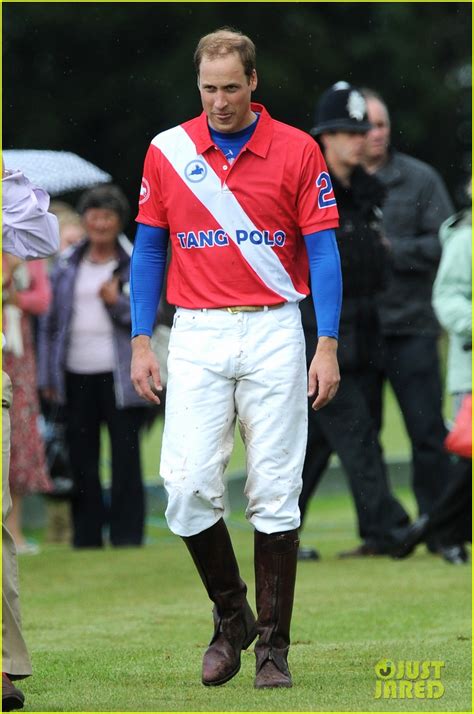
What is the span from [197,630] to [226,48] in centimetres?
294

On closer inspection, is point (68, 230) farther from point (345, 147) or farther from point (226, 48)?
point (226, 48)

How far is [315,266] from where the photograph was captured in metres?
6.56

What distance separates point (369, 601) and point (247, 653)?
1637mm

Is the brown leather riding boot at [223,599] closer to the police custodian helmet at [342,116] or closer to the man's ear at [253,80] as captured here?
the man's ear at [253,80]

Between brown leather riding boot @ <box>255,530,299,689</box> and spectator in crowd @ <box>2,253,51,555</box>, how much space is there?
17.9 feet

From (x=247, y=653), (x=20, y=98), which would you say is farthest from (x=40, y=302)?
(x=20, y=98)

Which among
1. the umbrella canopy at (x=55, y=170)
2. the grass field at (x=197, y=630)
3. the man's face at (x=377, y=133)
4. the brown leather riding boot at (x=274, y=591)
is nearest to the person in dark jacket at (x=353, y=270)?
the grass field at (x=197, y=630)

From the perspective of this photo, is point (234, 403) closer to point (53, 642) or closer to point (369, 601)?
point (53, 642)

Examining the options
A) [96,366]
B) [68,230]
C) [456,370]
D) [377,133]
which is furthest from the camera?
[68,230]

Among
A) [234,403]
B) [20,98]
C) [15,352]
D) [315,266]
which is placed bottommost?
[20,98]

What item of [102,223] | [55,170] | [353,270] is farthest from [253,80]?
[102,223]

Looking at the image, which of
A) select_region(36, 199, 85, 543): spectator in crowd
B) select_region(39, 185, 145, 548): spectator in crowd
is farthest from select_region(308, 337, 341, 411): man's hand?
select_region(36, 199, 85, 543): spectator in crowd

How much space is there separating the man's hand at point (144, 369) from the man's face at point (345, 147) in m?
3.96

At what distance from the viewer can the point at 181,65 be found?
1419 inches
